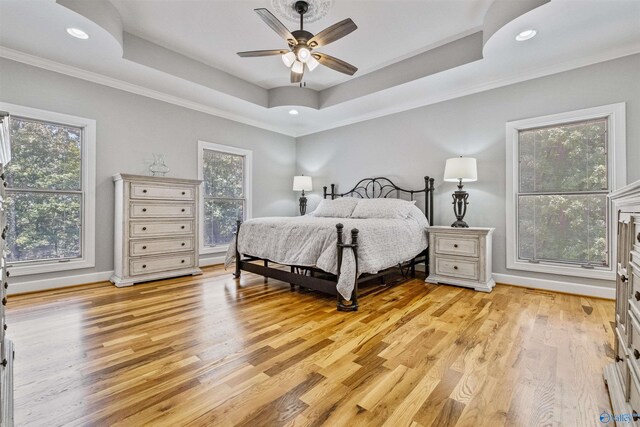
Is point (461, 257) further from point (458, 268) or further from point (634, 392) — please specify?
point (634, 392)

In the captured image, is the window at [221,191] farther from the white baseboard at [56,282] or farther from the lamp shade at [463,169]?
the lamp shade at [463,169]

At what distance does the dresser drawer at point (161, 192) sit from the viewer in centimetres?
352

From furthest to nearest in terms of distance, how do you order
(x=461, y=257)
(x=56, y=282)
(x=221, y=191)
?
1. (x=221, y=191)
2. (x=461, y=257)
3. (x=56, y=282)

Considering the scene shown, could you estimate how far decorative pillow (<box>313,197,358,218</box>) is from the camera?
4188 mm

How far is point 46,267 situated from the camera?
3207 mm

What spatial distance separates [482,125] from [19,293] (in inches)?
222

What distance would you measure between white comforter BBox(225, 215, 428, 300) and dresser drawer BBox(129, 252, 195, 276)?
0.82 metres

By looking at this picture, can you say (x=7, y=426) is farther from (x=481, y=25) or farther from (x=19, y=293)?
(x=481, y=25)

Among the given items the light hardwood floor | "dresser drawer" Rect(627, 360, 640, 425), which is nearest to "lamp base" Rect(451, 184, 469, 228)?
the light hardwood floor

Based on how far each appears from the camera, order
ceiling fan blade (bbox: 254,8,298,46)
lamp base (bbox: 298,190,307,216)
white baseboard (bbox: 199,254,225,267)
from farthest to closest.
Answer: lamp base (bbox: 298,190,307,216) → white baseboard (bbox: 199,254,225,267) → ceiling fan blade (bbox: 254,8,298,46)

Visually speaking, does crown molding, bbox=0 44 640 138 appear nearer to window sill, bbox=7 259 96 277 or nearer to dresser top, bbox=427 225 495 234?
Answer: dresser top, bbox=427 225 495 234

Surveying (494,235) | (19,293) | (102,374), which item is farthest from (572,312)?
(19,293)

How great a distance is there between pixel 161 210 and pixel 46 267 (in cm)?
128

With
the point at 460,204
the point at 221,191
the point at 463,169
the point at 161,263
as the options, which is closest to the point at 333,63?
the point at 463,169
